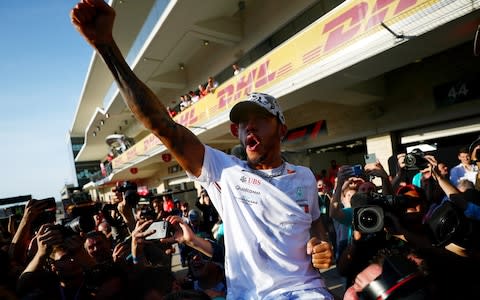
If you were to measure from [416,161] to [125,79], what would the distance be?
3.22 meters

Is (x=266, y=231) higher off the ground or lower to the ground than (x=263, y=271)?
higher

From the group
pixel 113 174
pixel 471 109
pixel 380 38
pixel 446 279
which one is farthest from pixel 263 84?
pixel 113 174

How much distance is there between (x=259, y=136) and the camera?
1.49m

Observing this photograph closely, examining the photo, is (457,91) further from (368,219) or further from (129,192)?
(129,192)

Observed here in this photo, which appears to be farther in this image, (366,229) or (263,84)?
(263,84)

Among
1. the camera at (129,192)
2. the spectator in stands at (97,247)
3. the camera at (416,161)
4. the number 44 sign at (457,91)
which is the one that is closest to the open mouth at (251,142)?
the spectator in stands at (97,247)

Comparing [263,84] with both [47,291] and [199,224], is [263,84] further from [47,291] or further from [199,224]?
[47,291]

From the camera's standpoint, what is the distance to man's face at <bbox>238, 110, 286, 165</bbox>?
1.47 m

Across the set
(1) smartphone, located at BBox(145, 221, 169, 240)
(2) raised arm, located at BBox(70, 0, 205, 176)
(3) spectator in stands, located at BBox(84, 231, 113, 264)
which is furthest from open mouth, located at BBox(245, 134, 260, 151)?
(3) spectator in stands, located at BBox(84, 231, 113, 264)

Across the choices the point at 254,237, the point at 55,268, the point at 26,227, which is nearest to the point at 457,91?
the point at 254,237

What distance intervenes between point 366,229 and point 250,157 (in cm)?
74

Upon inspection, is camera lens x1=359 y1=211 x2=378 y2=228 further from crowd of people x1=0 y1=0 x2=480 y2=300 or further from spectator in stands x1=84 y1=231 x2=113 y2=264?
spectator in stands x1=84 y1=231 x2=113 y2=264

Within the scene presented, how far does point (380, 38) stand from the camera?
4.92 m

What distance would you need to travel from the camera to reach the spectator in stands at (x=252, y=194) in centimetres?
128
